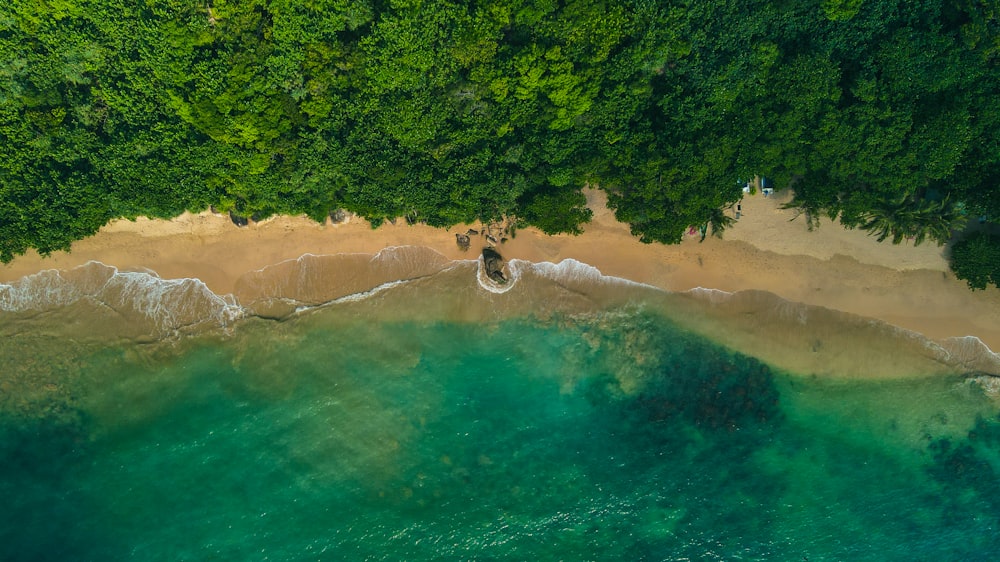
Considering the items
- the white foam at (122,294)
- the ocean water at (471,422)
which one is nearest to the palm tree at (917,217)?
the ocean water at (471,422)

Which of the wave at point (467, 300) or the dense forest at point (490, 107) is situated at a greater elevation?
the dense forest at point (490, 107)

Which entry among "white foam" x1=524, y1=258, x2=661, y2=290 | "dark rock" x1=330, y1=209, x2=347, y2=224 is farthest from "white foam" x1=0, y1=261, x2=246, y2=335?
"white foam" x1=524, y1=258, x2=661, y2=290

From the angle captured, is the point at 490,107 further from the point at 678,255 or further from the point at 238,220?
the point at 238,220

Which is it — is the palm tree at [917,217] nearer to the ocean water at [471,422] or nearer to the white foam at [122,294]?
the ocean water at [471,422]

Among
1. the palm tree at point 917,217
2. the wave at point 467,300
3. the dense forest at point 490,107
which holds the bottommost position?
the wave at point 467,300

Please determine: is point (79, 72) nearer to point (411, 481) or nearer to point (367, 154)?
point (367, 154)
